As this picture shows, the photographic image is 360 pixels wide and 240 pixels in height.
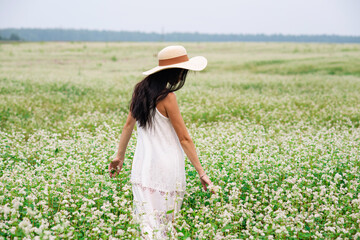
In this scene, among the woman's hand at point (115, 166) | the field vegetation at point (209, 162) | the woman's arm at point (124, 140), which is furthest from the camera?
the woman's hand at point (115, 166)

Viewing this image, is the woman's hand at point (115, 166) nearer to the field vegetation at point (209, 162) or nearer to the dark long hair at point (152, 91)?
the field vegetation at point (209, 162)

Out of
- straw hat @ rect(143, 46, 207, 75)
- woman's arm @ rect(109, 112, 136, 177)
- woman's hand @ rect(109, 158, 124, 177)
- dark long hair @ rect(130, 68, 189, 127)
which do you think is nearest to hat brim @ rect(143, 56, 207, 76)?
straw hat @ rect(143, 46, 207, 75)

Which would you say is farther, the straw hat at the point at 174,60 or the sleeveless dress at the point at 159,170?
the sleeveless dress at the point at 159,170

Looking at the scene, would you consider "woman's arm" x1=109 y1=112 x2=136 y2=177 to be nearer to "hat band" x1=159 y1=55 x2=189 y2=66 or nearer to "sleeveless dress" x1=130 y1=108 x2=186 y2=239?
"sleeveless dress" x1=130 y1=108 x2=186 y2=239

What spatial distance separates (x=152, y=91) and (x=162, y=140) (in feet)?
2.08

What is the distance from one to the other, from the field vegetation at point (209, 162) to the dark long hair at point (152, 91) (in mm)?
980

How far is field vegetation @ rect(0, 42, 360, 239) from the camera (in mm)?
4359

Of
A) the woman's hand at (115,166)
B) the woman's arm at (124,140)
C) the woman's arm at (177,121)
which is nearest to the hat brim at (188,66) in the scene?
the woman's arm at (177,121)

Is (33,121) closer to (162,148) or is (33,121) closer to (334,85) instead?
(162,148)

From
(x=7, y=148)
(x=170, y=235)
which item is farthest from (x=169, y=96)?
(x=7, y=148)

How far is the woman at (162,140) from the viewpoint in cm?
445

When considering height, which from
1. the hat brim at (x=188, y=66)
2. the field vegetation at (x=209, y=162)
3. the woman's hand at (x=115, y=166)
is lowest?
the field vegetation at (x=209, y=162)

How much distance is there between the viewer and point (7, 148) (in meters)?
7.72

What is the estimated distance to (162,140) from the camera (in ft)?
15.0
